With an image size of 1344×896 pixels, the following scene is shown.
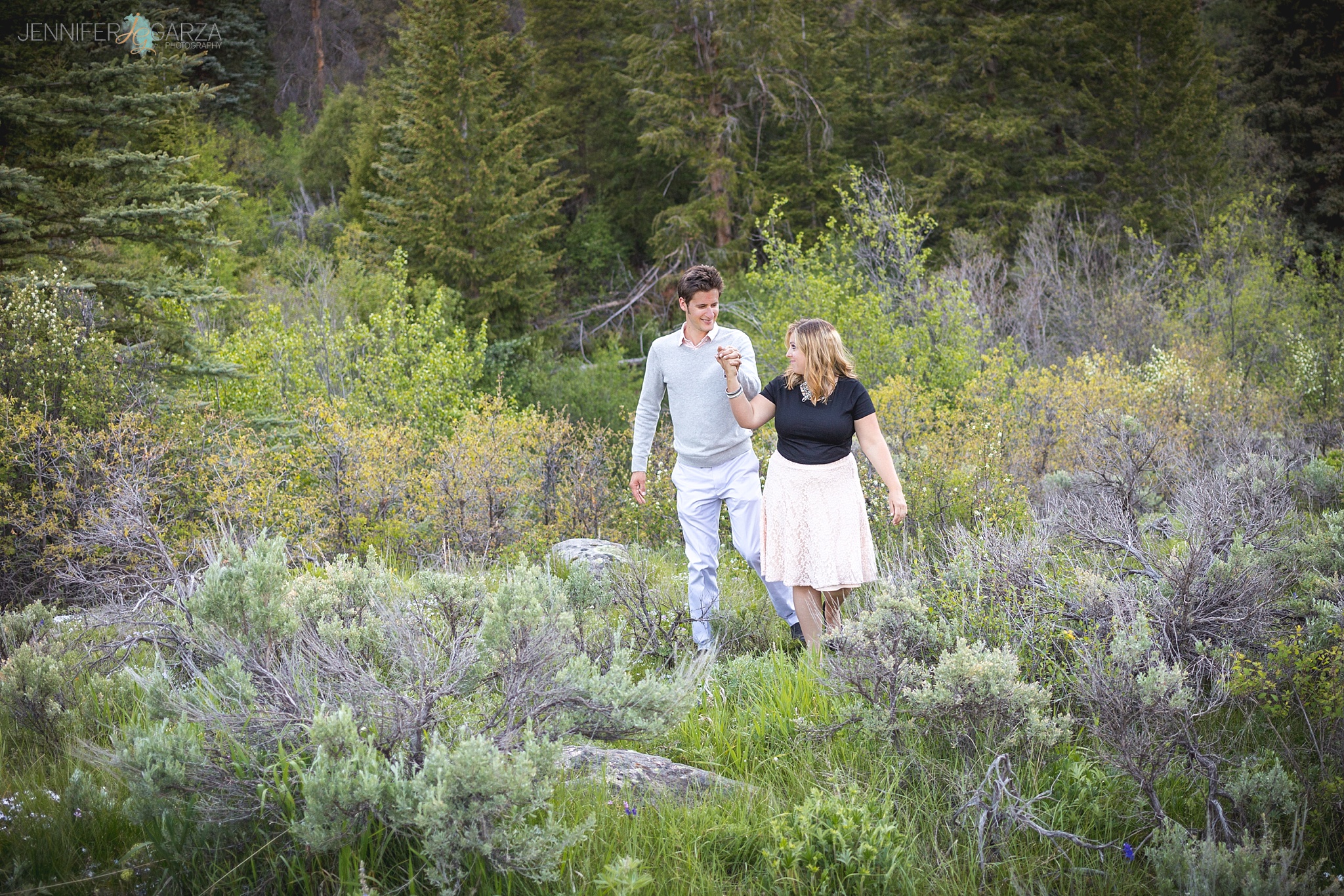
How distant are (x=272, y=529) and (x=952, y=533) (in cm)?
549

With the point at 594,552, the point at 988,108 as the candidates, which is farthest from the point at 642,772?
the point at 988,108

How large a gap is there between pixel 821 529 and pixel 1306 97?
24043 millimetres

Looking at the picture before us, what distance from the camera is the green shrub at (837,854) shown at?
8.72 ft

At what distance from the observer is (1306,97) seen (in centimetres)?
2108

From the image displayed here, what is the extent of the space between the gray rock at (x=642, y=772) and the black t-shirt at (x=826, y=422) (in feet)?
5.48

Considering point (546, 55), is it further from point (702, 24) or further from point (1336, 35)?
point (1336, 35)

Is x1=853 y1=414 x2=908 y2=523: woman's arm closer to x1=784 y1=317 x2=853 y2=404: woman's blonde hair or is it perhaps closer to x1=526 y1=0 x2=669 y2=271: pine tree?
x1=784 y1=317 x2=853 y2=404: woman's blonde hair

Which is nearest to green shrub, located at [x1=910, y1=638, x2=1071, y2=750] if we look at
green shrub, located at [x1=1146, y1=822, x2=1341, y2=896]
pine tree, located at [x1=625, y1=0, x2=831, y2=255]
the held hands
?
green shrub, located at [x1=1146, y1=822, x2=1341, y2=896]

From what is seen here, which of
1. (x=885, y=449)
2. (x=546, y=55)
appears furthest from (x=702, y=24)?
(x=885, y=449)

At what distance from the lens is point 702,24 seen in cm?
2369

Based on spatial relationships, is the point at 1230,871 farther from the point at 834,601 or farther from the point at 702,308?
the point at 702,308

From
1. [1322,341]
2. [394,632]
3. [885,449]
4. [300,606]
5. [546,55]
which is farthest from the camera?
[546,55]

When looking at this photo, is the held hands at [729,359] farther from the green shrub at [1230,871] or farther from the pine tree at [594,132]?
the pine tree at [594,132]

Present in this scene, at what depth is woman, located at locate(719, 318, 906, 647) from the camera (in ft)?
13.8
